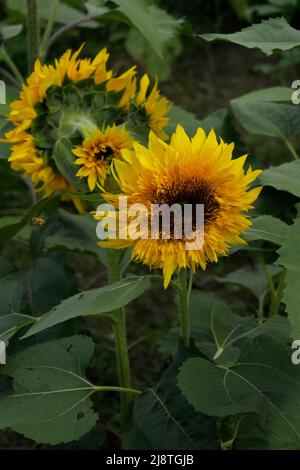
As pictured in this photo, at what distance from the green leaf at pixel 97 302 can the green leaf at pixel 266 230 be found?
0.47 feet

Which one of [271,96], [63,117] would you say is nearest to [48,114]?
[63,117]

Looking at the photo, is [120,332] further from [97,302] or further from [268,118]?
[268,118]

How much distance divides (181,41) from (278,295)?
1849 millimetres

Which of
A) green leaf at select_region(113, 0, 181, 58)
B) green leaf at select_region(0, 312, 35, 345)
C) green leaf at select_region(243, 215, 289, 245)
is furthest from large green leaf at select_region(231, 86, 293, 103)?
green leaf at select_region(0, 312, 35, 345)

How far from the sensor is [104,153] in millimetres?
1100

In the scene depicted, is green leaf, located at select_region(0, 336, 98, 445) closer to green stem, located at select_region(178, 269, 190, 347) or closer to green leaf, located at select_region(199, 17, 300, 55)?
green stem, located at select_region(178, 269, 190, 347)

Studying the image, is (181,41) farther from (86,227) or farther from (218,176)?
(218,176)

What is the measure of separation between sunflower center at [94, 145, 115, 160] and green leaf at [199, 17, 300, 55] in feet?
0.62

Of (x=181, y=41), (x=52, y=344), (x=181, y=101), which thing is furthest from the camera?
(x=181, y=41)

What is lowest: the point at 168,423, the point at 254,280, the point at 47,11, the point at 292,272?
the point at 168,423

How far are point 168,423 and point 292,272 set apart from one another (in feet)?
0.93

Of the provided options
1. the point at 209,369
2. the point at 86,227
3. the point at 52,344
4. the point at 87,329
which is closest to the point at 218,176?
the point at 209,369

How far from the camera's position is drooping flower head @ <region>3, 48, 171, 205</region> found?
3.72 feet

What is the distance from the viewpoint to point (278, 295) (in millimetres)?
1304
